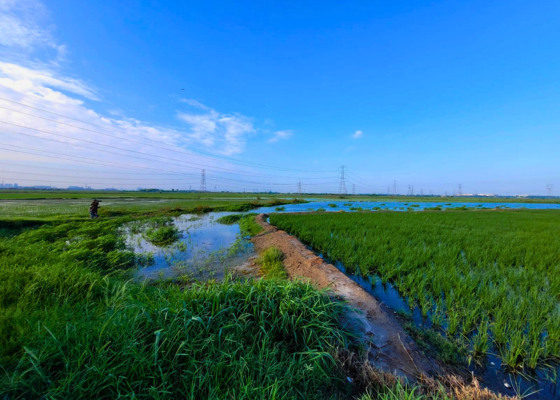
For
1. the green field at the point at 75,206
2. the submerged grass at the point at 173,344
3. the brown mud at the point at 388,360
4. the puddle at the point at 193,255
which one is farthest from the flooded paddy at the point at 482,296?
the green field at the point at 75,206

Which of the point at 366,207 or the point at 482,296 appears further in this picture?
the point at 366,207

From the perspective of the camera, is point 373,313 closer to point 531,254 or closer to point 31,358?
point 31,358

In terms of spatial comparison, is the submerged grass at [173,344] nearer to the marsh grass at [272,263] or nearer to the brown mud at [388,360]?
the brown mud at [388,360]

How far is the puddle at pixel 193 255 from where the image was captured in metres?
6.04

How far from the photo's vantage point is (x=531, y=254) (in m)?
6.89

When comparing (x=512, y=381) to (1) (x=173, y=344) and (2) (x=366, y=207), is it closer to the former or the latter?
(1) (x=173, y=344)

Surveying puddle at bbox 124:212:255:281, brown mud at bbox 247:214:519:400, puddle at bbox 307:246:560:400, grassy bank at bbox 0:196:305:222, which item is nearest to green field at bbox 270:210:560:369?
puddle at bbox 307:246:560:400

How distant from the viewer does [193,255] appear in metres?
7.76

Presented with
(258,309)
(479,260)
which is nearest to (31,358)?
→ (258,309)

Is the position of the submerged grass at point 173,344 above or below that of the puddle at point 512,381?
above

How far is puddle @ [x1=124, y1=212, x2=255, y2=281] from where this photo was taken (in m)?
6.04

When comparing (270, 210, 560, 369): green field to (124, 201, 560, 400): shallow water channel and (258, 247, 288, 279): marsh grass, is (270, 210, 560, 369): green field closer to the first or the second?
(124, 201, 560, 400): shallow water channel

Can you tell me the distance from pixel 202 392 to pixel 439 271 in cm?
627

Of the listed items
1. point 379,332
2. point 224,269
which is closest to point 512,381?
point 379,332
